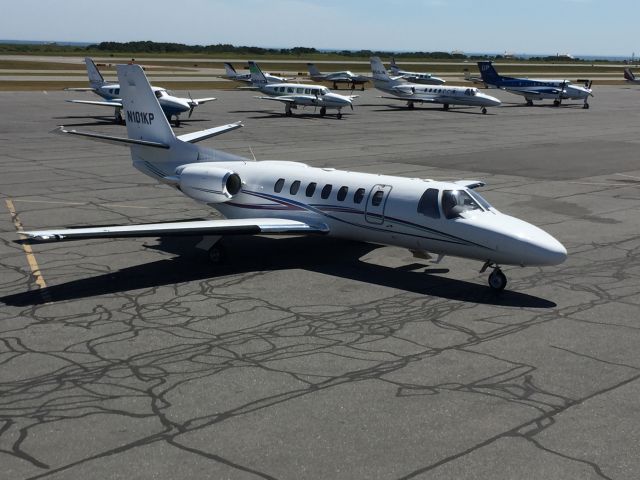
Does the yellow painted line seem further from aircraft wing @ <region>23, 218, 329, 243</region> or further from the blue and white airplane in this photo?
the blue and white airplane

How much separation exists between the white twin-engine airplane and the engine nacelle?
0.09ft

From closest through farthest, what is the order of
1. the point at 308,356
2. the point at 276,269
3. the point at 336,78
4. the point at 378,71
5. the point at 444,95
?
the point at 308,356 < the point at 276,269 < the point at 444,95 < the point at 378,71 < the point at 336,78

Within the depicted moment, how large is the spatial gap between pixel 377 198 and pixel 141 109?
881 cm

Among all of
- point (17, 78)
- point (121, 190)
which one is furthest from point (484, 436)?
point (17, 78)

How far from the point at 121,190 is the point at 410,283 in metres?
15.5

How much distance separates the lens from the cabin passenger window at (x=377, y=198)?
19.5 meters

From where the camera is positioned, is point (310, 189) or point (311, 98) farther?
point (311, 98)

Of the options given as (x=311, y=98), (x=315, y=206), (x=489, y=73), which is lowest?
(x=315, y=206)

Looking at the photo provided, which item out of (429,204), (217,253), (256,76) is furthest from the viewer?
(256,76)

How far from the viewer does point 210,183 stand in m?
22.0

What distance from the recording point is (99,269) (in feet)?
64.5

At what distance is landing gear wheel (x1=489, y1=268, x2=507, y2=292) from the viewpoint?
17.8 meters

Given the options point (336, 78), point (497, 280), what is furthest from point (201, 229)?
point (336, 78)

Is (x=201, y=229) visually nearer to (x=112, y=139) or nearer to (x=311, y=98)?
(x=112, y=139)
